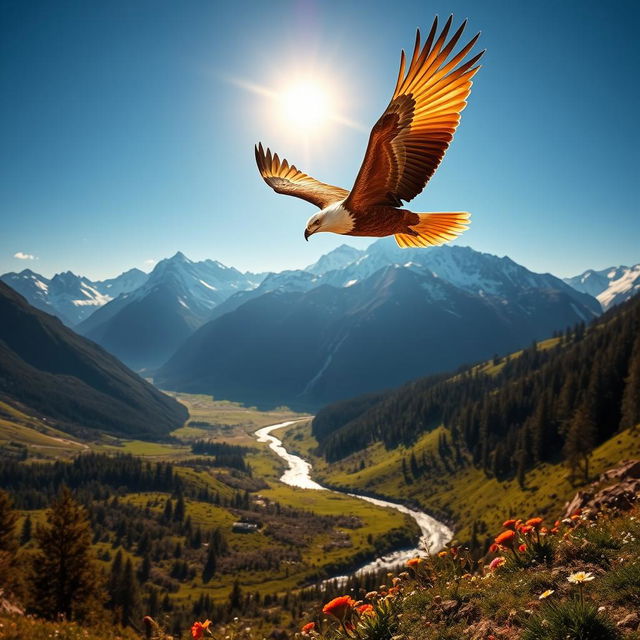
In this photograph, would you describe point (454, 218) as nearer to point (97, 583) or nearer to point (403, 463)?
point (97, 583)

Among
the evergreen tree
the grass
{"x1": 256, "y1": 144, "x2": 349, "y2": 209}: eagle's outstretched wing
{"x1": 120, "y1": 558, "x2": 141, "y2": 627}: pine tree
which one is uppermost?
{"x1": 256, "y1": 144, "x2": 349, "y2": 209}: eagle's outstretched wing

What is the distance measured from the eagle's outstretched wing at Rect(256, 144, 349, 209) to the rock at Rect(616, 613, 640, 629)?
8.59 meters

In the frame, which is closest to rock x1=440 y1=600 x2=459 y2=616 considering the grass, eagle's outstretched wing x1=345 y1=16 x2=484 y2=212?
eagle's outstretched wing x1=345 y1=16 x2=484 y2=212

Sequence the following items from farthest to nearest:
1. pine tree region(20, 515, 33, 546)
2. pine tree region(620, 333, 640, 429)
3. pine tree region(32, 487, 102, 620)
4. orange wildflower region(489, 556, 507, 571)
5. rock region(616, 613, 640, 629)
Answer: pine tree region(20, 515, 33, 546)
pine tree region(620, 333, 640, 429)
pine tree region(32, 487, 102, 620)
orange wildflower region(489, 556, 507, 571)
rock region(616, 613, 640, 629)

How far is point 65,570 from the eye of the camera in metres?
35.2

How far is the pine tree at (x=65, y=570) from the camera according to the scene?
3472 cm

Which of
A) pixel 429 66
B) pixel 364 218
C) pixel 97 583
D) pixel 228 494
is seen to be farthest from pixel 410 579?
pixel 228 494

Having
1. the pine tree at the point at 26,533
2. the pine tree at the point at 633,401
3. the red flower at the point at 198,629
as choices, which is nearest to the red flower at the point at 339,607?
the red flower at the point at 198,629

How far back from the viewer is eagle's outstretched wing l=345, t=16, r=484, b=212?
20.5ft

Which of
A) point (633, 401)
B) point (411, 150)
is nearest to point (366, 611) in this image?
point (411, 150)

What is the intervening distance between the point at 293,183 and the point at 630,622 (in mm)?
10642

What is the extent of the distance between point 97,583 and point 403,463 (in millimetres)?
165688

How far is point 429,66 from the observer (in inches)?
252

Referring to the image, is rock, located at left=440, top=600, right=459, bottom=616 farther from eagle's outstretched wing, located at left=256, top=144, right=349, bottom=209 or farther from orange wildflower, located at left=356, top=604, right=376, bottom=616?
eagle's outstretched wing, located at left=256, top=144, right=349, bottom=209
